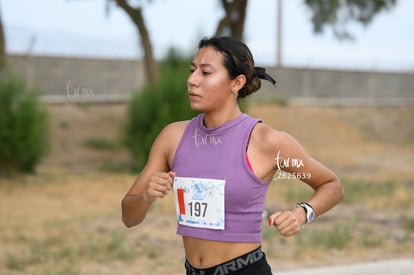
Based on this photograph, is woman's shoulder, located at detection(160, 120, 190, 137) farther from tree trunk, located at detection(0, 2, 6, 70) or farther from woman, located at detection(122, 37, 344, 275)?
tree trunk, located at detection(0, 2, 6, 70)

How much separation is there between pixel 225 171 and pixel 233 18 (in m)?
13.3

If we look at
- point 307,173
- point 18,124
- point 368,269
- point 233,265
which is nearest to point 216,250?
point 233,265

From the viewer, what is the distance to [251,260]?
3.11m

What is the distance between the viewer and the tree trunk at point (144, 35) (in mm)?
14945

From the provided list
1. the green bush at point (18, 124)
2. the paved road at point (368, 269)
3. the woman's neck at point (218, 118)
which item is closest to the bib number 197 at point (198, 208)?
the woman's neck at point (218, 118)

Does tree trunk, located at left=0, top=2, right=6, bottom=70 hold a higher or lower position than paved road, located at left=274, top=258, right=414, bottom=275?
higher

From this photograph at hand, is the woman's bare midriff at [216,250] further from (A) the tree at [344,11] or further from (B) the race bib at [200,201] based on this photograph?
(A) the tree at [344,11]

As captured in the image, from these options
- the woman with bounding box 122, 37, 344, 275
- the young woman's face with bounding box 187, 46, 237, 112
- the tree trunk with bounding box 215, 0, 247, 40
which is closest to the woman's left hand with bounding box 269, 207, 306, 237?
the woman with bounding box 122, 37, 344, 275

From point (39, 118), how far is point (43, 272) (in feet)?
27.1

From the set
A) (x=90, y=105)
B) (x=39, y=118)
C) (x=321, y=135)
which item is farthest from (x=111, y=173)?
(x=321, y=135)

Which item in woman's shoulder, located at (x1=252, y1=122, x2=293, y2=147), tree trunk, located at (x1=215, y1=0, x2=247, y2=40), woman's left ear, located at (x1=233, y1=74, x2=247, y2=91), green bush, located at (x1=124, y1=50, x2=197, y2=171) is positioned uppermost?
tree trunk, located at (x1=215, y1=0, x2=247, y2=40)

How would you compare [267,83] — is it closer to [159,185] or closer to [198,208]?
[198,208]

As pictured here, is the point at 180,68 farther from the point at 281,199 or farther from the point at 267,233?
the point at 267,233

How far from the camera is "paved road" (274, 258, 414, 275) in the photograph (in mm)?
6168
